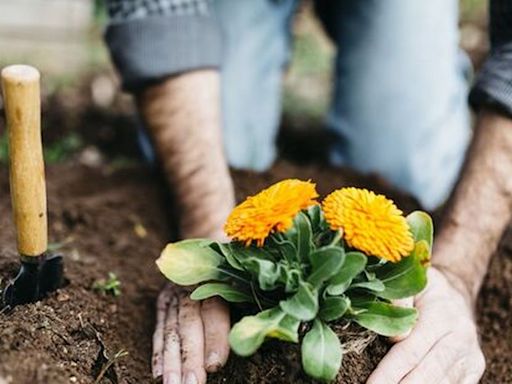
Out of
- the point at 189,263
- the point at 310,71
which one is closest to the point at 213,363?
the point at 189,263

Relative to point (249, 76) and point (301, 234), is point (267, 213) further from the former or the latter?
point (249, 76)

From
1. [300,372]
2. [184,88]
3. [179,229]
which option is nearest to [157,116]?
[184,88]

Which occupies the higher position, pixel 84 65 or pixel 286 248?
pixel 286 248

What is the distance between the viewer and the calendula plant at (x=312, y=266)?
56.8 inches

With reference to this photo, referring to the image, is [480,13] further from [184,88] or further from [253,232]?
[253,232]

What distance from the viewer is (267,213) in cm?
146

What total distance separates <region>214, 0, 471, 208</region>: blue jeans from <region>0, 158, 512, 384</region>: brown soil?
0.82 ft

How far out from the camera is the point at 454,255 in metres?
2.04

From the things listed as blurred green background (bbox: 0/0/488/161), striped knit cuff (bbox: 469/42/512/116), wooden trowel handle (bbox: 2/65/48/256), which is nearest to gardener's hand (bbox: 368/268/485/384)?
striped knit cuff (bbox: 469/42/512/116)

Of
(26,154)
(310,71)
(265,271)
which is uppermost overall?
(26,154)

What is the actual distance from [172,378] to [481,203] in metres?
0.91

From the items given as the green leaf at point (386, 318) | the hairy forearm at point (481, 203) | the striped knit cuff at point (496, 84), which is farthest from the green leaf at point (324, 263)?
the striped knit cuff at point (496, 84)

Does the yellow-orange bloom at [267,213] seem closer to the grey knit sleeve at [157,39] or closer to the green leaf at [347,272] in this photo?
the green leaf at [347,272]

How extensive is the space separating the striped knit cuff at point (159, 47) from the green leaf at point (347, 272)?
966 millimetres
